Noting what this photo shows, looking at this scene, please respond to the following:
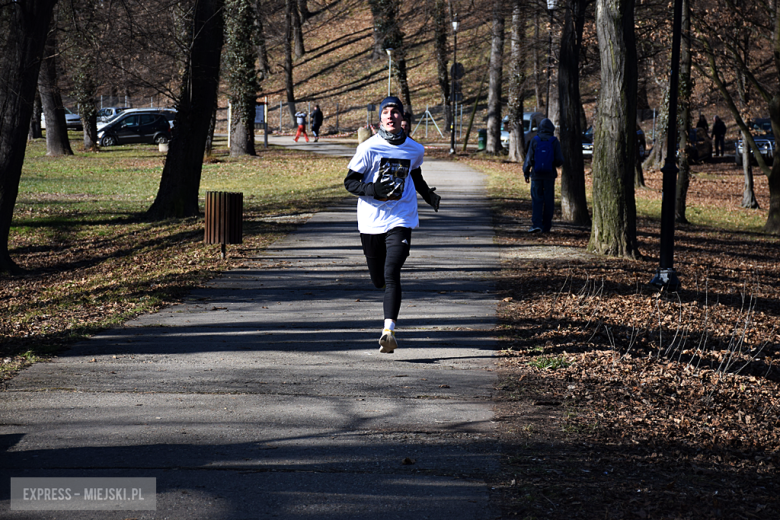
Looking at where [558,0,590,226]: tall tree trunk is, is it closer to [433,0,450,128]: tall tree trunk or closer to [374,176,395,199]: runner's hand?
[374,176,395,199]: runner's hand

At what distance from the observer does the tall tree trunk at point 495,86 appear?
3172cm

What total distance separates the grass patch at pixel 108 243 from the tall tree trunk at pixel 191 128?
0.59 m

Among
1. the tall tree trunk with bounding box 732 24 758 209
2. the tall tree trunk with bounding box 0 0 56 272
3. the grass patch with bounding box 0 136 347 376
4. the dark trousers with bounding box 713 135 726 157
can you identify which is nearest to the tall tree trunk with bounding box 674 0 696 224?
the tall tree trunk with bounding box 732 24 758 209

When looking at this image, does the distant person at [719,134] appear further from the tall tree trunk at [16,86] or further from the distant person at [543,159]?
the tall tree trunk at [16,86]

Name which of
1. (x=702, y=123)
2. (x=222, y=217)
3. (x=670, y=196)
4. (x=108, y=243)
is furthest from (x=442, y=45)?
(x=670, y=196)

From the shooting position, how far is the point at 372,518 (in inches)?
143

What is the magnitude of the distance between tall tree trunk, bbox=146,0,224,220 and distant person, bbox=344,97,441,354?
10.3m

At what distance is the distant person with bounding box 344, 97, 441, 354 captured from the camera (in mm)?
6448

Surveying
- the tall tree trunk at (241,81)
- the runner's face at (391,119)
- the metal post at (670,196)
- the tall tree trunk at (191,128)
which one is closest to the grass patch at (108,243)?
the tall tree trunk at (191,128)

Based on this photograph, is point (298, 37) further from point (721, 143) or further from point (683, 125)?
point (683, 125)

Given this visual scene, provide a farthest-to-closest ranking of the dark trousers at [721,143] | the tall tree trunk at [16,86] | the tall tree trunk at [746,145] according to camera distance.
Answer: the dark trousers at [721,143], the tall tree trunk at [746,145], the tall tree trunk at [16,86]

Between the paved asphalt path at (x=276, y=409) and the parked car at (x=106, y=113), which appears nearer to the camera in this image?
the paved asphalt path at (x=276, y=409)

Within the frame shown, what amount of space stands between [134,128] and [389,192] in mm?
38050

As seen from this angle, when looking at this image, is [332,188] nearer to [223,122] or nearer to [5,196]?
[5,196]
